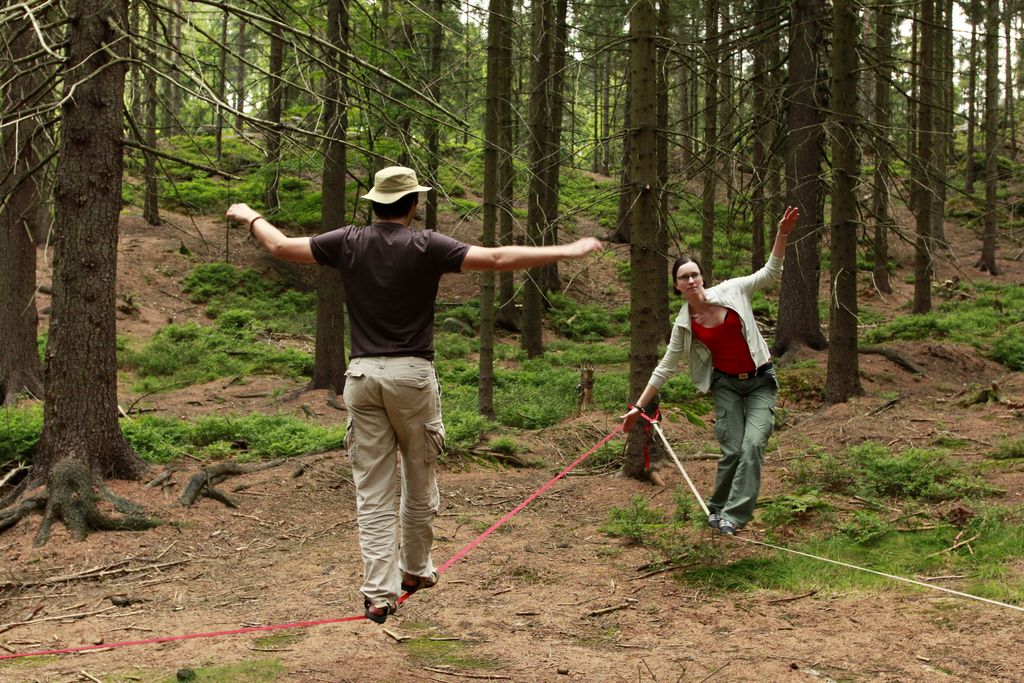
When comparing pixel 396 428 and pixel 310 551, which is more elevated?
pixel 396 428

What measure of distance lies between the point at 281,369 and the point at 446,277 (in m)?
9.93

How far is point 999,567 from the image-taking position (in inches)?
221

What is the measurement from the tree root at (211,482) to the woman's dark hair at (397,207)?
185 inches

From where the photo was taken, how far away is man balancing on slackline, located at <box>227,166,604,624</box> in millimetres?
4406

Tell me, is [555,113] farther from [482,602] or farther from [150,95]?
[482,602]

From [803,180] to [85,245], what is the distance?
10668 millimetres

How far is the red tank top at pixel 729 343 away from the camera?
6.18 meters

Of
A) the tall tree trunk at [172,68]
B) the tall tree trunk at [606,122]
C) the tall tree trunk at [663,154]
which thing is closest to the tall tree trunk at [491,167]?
the tall tree trunk at [606,122]

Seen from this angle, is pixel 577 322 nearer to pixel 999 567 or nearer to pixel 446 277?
pixel 446 277

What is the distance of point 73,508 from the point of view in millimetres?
7301

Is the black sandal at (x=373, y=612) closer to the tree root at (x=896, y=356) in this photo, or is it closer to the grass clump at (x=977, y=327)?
the tree root at (x=896, y=356)

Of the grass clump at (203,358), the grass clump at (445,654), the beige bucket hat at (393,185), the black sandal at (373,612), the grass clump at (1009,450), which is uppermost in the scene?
the beige bucket hat at (393,185)

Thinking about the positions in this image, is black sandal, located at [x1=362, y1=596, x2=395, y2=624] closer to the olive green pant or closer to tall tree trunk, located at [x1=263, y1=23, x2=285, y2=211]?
the olive green pant

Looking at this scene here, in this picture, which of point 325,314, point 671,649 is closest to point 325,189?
point 325,314
